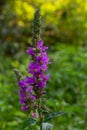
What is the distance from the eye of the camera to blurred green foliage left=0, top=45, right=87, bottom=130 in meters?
3.97

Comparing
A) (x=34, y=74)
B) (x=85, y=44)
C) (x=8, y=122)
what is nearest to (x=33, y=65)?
(x=34, y=74)

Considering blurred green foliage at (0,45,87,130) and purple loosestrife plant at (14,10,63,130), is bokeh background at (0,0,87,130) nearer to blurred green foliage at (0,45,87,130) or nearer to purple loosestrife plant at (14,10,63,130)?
blurred green foliage at (0,45,87,130)

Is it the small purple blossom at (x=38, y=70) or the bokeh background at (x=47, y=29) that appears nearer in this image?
the small purple blossom at (x=38, y=70)

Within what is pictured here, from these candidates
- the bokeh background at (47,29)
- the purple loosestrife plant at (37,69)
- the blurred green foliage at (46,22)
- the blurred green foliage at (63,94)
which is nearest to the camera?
the purple loosestrife plant at (37,69)

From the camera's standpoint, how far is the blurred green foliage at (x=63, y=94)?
397 centimetres

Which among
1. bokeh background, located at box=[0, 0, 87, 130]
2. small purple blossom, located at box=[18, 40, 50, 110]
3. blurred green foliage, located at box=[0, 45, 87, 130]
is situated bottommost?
small purple blossom, located at box=[18, 40, 50, 110]

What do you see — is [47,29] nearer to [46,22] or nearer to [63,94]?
[46,22]

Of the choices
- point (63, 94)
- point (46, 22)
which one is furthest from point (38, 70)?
point (46, 22)

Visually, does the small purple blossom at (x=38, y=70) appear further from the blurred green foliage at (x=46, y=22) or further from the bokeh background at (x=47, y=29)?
the blurred green foliage at (x=46, y=22)

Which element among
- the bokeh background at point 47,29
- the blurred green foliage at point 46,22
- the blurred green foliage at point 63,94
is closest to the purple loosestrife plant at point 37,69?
the blurred green foliage at point 63,94

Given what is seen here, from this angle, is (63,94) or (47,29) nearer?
(63,94)

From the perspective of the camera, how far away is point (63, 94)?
17.3 ft

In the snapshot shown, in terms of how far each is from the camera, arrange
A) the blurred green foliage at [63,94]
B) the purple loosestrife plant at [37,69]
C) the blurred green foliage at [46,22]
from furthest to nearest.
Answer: the blurred green foliage at [46,22] → the blurred green foliage at [63,94] → the purple loosestrife plant at [37,69]

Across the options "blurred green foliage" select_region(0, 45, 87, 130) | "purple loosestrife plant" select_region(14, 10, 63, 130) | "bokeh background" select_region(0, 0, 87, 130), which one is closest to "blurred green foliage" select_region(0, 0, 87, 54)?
"bokeh background" select_region(0, 0, 87, 130)
